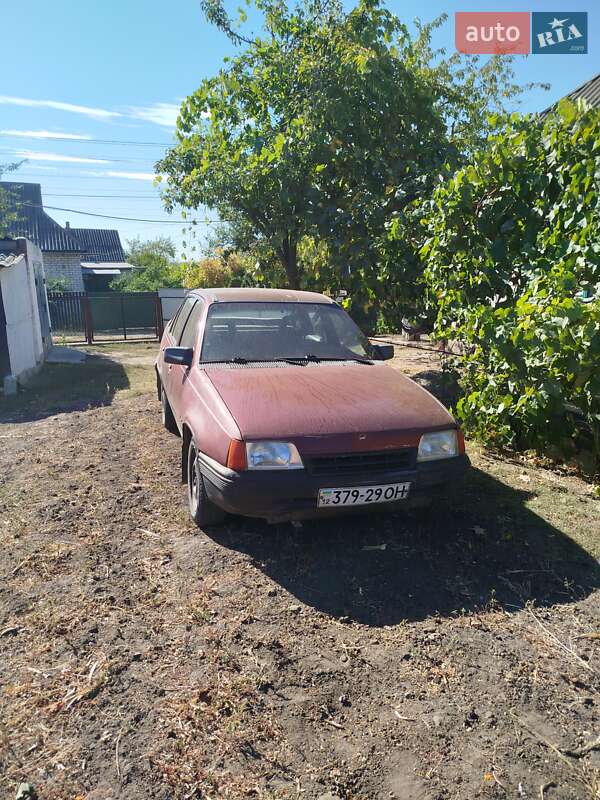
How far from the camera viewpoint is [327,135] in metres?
8.12

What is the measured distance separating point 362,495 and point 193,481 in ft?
4.34

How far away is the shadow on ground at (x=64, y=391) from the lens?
8.18 metres

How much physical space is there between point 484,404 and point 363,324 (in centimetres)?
361

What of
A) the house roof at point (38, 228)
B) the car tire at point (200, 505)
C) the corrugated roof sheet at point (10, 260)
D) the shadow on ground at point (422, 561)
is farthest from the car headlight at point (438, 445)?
the house roof at point (38, 228)

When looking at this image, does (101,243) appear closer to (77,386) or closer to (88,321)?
(88,321)

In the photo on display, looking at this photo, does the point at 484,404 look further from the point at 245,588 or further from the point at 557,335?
the point at 245,588

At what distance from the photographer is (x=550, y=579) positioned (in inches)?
130

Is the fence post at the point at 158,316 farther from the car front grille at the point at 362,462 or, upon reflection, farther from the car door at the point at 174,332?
the car front grille at the point at 362,462

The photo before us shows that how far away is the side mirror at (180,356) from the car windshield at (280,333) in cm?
11

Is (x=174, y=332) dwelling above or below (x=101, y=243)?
below

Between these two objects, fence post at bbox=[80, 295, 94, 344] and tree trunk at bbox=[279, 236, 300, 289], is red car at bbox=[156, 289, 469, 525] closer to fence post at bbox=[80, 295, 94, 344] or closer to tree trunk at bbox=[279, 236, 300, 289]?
tree trunk at bbox=[279, 236, 300, 289]

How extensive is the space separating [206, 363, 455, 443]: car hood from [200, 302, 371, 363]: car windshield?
27 centimetres

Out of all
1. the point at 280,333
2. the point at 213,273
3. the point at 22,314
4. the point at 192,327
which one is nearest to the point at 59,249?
the point at 213,273

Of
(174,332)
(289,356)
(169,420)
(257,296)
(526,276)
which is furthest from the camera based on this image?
(169,420)
